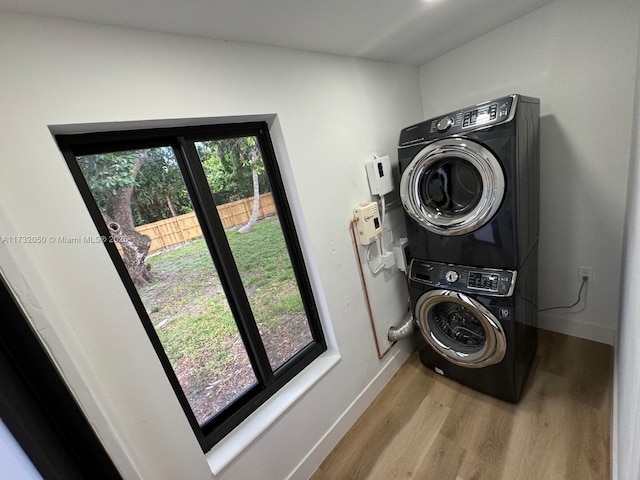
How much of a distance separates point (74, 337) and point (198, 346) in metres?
0.55

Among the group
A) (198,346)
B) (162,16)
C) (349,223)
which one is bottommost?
(198,346)

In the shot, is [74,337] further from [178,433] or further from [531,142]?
[531,142]

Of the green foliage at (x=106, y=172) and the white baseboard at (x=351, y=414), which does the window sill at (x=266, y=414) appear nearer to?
the white baseboard at (x=351, y=414)

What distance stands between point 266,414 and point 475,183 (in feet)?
5.26

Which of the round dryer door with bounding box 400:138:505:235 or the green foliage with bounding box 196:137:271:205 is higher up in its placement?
the green foliage with bounding box 196:137:271:205

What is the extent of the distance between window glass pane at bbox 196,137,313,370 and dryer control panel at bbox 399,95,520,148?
2.92 ft

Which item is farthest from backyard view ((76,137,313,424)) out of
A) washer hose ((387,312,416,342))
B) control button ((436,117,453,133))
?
control button ((436,117,453,133))

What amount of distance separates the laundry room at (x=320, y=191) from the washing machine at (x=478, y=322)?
3 cm

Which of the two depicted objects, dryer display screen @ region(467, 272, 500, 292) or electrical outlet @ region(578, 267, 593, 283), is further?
electrical outlet @ region(578, 267, 593, 283)

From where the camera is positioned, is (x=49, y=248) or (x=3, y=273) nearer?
(x=3, y=273)

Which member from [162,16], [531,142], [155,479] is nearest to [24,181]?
[162,16]

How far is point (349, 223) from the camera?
1.59 meters

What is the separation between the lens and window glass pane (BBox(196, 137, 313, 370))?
1.26 m

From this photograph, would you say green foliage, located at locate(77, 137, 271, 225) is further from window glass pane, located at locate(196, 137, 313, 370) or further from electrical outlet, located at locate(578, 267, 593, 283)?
electrical outlet, located at locate(578, 267, 593, 283)
